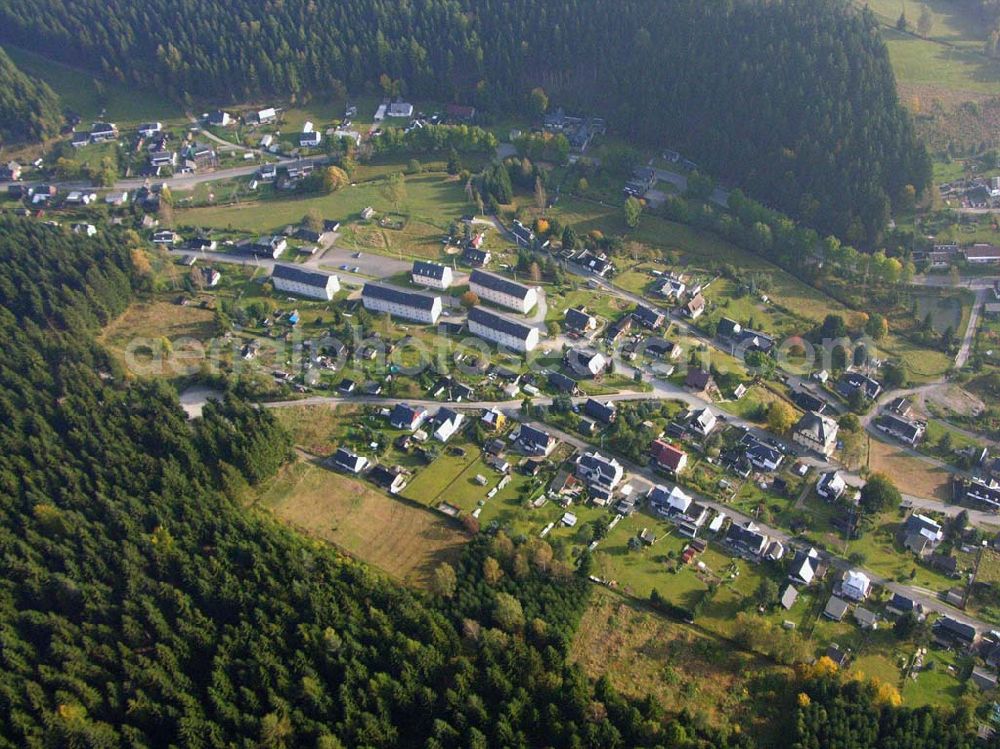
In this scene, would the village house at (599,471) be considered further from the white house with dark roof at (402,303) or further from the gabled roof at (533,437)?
the white house with dark roof at (402,303)

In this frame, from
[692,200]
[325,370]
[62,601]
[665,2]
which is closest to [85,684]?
[62,601]

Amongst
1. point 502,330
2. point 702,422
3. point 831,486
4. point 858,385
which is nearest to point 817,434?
point 831,486

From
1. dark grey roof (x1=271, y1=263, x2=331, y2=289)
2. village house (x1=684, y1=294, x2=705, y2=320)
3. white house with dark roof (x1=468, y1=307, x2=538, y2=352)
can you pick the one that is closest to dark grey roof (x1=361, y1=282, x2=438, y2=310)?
dark grey roof (x1=271, y1=263, x2=331, y2=289)

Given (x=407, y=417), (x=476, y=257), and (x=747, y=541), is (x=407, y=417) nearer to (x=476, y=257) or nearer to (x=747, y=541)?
(x=476, y=257)

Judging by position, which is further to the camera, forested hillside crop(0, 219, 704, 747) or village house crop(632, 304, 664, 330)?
village house crop(632, 304, 664, 330)

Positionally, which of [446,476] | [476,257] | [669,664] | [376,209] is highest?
[376,209]

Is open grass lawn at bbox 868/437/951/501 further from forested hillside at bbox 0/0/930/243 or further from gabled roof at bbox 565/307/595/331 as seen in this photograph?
forested hillside at bbox 0/0/930/243
